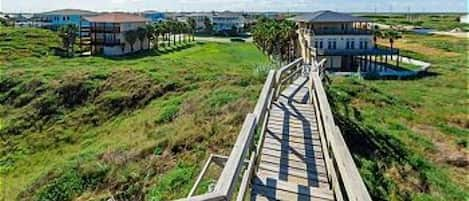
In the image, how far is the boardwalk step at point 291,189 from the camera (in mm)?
5648

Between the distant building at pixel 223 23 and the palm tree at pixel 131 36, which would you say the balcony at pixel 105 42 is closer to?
the palm tree at pixel 131 36

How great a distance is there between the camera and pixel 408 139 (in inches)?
545

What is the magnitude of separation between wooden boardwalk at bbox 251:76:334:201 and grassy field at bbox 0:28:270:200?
293 centimetres

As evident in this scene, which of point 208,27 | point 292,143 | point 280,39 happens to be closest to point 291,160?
point 292,143

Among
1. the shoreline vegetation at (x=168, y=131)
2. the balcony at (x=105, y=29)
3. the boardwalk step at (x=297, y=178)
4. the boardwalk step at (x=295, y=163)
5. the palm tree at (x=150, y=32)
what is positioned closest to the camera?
the boardwalk step at (x=297, y=178)

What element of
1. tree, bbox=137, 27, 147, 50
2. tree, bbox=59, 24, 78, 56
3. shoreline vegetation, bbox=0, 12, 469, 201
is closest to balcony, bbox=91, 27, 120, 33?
tree, bbox=59, 24, 78, 56

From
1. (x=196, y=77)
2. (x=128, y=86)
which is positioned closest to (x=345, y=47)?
(x=196, y=77)

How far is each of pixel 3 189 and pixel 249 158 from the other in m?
13.0

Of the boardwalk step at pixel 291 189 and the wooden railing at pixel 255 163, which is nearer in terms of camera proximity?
the wooden railing at pixel 255 163

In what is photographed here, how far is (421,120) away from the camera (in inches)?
684

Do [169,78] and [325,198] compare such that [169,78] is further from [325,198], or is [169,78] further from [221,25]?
[221,25]

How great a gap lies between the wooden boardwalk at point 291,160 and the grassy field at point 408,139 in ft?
7.23

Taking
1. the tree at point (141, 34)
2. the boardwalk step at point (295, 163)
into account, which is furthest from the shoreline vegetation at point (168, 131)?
the tree at point (141, 34)

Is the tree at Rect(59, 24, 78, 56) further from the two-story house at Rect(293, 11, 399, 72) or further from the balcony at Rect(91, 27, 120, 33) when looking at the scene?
the two-story house at Rect(293, 11, 399, 72)
